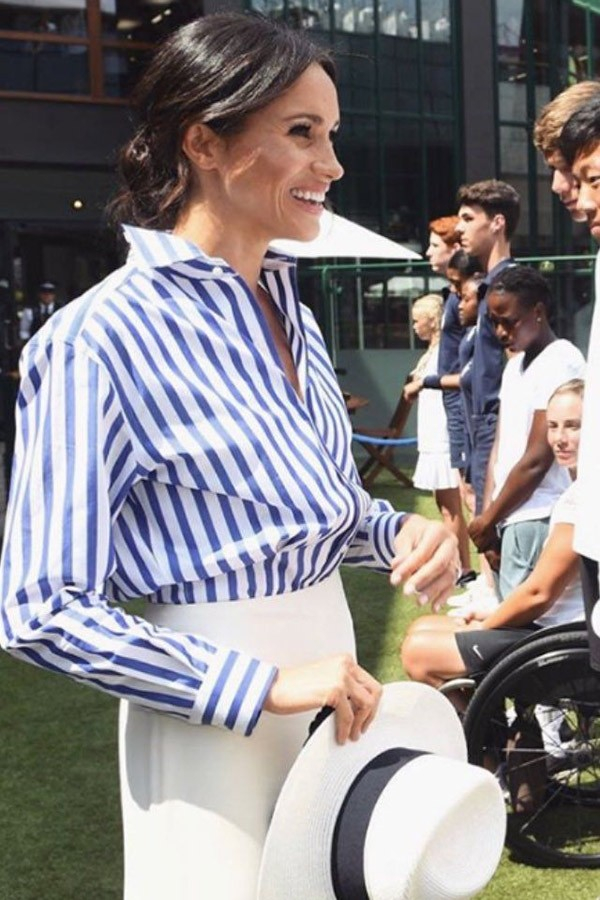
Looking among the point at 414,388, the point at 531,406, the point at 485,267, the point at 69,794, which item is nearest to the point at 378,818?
the point at 69,794

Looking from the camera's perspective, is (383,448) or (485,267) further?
(383,448)

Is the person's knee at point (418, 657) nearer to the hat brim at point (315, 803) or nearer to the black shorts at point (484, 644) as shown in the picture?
the black shorts at point (484, 644)

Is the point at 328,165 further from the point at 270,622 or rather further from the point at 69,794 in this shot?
the point at 69,794

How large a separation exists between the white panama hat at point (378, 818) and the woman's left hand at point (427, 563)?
0.43ft

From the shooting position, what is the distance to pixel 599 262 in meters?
2.46

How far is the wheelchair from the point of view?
3.31 m

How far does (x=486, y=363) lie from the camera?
18.2 feet

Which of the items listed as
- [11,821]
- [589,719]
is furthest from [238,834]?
[11,821]

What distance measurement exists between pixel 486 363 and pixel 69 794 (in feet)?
8.11

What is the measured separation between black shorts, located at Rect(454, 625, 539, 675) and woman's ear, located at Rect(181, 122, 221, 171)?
91.5 inches

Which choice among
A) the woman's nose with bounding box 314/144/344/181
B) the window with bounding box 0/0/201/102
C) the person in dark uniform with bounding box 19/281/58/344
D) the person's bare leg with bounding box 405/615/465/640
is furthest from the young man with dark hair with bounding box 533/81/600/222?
the window with bounding box 0/0/201/102

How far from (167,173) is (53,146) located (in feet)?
64.3

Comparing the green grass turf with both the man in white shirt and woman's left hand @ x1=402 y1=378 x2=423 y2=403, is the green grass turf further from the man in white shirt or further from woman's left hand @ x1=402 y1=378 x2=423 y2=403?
the man in white shirt

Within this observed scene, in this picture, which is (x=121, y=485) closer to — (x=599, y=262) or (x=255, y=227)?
(x=255, y=227)
